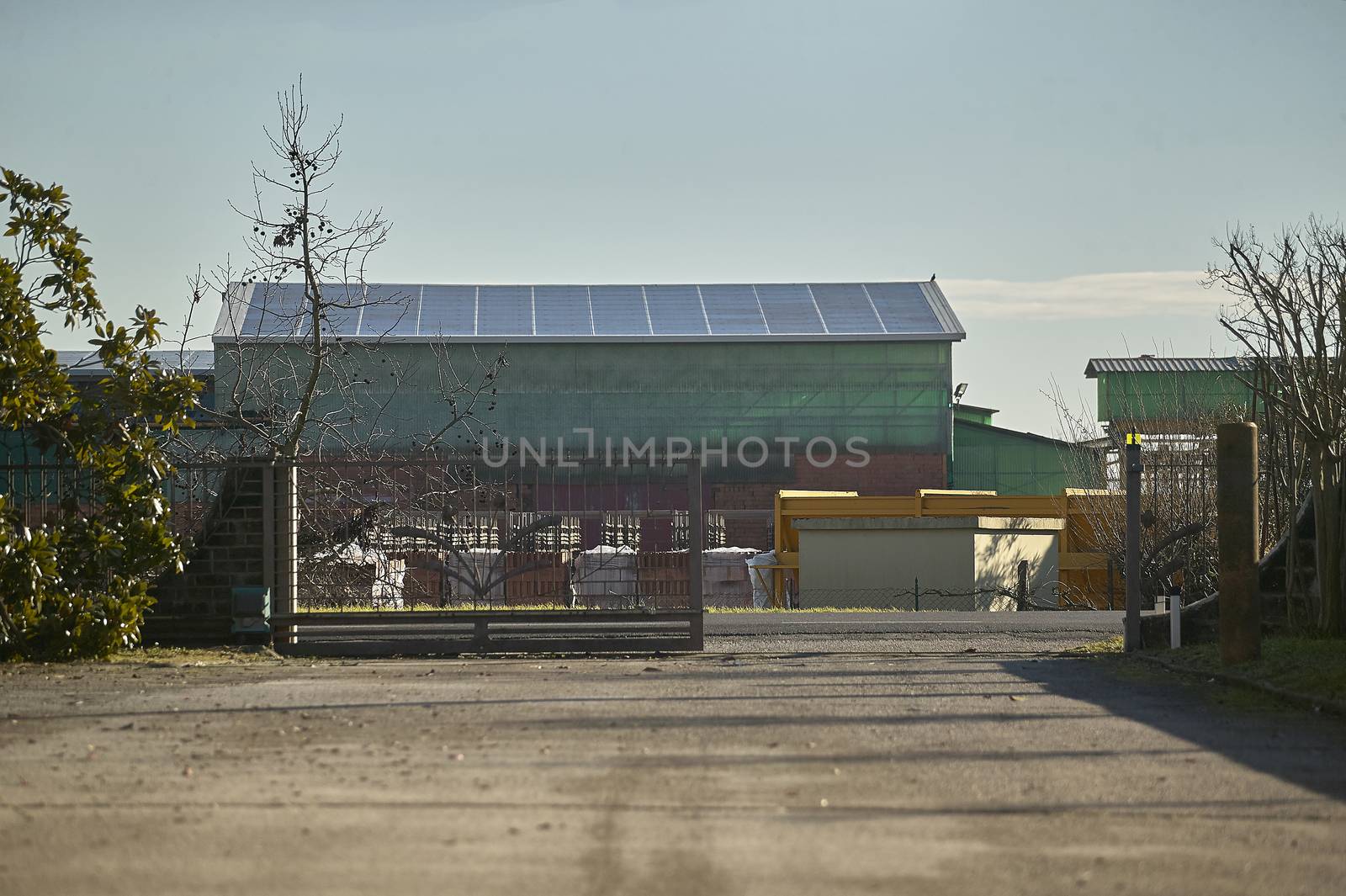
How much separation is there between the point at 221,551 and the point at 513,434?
30442mm

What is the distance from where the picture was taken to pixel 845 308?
48750 millimetres

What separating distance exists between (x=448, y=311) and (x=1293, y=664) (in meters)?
38.4

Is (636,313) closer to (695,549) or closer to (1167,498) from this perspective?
(1167,498)

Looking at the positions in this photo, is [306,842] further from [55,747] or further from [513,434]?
[513,434]

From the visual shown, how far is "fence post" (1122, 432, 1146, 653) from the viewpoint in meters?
14.3

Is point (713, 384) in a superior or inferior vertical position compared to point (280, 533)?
superior

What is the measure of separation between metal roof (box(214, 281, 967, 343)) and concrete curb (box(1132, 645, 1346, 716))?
3365cm

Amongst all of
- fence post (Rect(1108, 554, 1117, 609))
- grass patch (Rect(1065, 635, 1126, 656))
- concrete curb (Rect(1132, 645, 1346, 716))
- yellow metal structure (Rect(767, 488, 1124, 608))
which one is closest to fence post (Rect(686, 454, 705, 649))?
grass patch (Rect(1065, 635, 1126, 656))

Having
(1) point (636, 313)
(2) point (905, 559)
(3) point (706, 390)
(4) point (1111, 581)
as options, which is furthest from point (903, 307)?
(4) point (1111, 581)

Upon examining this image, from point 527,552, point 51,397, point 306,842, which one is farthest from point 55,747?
point 527,552

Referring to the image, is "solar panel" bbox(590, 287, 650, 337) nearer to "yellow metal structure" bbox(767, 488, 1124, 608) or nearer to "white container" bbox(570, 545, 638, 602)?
"yellow metal structure" bbox(767, 488, 1124, 608)

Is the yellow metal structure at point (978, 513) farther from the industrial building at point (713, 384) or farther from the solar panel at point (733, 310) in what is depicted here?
the solar panel at point (733, 310)

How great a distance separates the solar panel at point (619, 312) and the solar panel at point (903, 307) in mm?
7888

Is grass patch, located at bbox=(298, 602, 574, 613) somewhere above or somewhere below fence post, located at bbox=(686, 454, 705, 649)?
below
